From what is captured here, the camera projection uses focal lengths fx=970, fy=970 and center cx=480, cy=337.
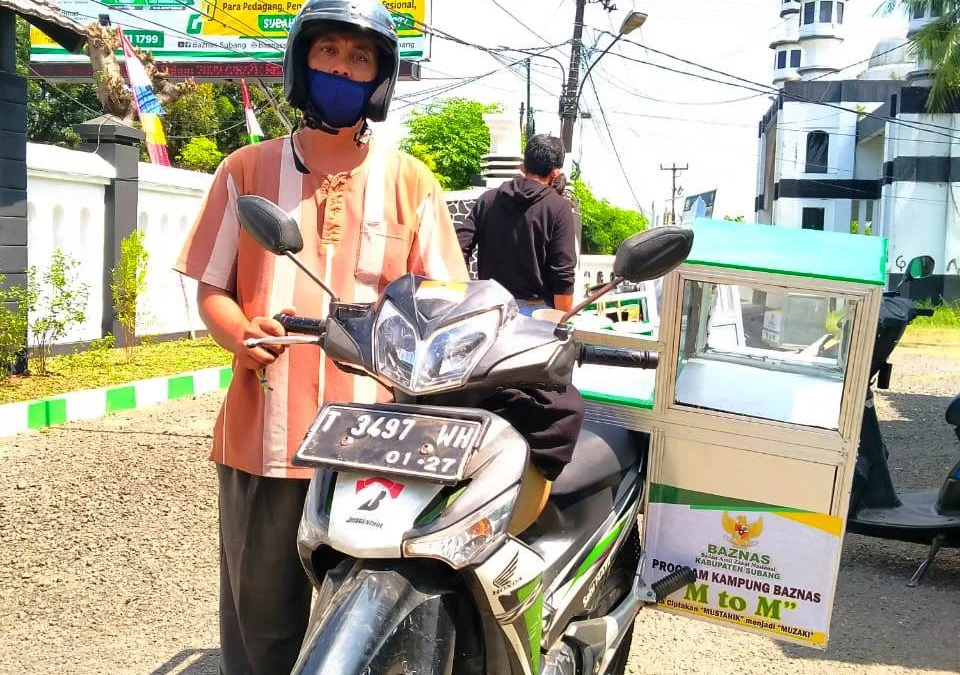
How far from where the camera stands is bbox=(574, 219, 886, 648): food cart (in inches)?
101

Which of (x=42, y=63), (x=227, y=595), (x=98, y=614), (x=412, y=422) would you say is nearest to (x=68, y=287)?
(x=98, y=614)

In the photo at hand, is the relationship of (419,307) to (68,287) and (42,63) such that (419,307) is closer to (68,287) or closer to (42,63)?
(68,287)

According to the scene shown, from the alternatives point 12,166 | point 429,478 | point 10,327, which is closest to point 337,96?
point 429,478

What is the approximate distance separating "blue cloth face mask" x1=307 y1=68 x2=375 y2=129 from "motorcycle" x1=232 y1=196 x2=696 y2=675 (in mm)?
346

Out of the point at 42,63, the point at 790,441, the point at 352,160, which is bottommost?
the point at 790,441

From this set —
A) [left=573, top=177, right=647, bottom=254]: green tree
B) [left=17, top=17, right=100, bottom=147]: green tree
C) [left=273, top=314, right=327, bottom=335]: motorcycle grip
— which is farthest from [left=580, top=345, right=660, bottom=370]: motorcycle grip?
[left=573, top=177, right=647, bottom=254]: green tree

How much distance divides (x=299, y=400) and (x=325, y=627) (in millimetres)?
653

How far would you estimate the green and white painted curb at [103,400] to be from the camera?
20.7 feet

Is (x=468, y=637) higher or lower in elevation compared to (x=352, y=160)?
lower

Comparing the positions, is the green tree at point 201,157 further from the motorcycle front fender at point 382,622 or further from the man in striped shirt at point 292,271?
the motorcycle front fender at point 382,622

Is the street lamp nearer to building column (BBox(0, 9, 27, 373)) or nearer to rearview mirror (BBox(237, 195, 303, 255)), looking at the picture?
building column (BBox(0, 9, 27, 373))

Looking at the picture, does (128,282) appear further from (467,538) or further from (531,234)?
(467,538)

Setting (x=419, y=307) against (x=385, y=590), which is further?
(x=419, y=307)

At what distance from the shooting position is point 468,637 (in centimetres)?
173
